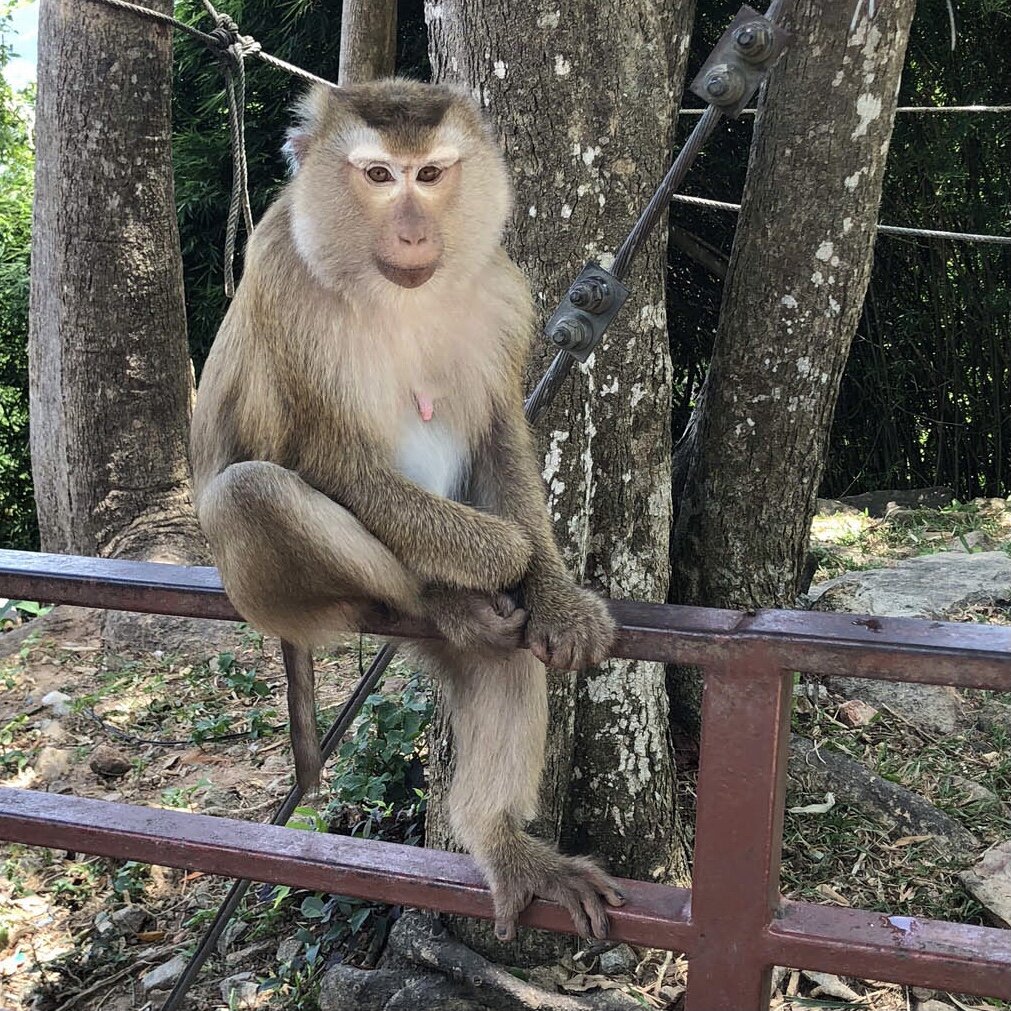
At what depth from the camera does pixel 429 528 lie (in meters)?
2.23

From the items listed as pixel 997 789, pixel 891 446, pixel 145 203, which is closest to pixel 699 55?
pixel 891 446

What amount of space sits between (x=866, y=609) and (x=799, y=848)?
4.14 ft

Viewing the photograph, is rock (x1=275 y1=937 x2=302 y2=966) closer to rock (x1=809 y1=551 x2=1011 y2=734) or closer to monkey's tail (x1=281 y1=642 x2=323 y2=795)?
monkey's tail (x1=281 y1=642 x2=323 y2=795)

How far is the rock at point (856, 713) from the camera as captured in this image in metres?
3.71

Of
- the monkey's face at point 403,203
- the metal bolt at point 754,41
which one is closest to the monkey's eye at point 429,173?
the monkey's face at point 403,203

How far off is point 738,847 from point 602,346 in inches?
56.9

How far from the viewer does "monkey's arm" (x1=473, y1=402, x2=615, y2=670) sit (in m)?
1.97

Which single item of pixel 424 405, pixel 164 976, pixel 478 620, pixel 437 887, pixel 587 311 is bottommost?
pixel 164 976

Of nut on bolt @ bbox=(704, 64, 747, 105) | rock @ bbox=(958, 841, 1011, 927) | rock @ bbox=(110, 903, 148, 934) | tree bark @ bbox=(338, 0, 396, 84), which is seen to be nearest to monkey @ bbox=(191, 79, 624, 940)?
nut on bolt @ bbox=(704, 64, 747, 105)

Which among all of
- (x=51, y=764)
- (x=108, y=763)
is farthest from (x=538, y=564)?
(x=51, y=764)

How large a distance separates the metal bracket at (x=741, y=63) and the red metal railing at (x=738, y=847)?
0.84 m

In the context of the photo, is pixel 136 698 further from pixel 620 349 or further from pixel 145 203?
pixel 620 349

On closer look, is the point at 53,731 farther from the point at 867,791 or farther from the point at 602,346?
the point at 867,791

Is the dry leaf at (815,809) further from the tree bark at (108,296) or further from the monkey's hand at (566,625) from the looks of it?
the tree bark at (108,296)
